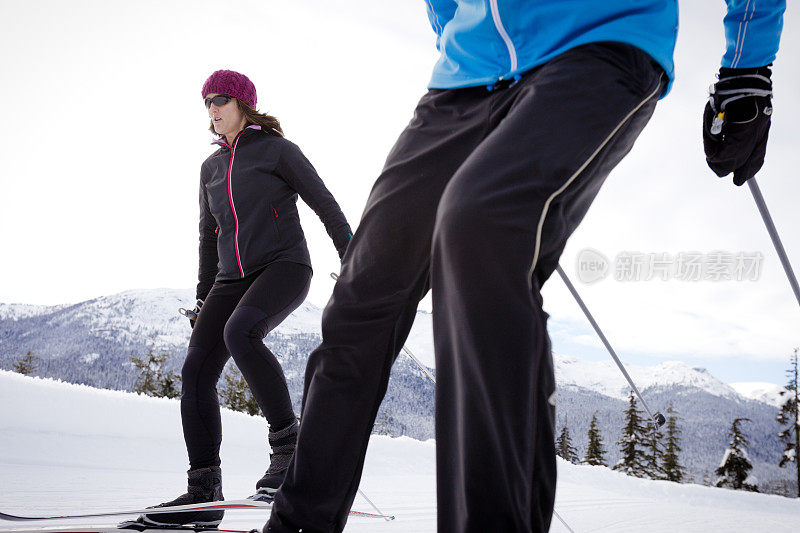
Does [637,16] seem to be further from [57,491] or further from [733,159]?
[57,491]

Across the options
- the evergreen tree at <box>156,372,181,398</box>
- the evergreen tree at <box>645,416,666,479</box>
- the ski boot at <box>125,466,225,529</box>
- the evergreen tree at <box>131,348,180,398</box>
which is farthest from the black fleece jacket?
the evergreen tree at <box>131,348,180,398</box>

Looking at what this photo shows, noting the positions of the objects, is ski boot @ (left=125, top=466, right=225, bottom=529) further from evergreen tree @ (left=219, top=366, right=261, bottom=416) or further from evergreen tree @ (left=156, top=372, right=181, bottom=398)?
evergreen tree @ (left=156, top=372, right=181, bottom=398)

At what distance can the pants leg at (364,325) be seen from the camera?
3.43 ft

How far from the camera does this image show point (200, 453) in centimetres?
235

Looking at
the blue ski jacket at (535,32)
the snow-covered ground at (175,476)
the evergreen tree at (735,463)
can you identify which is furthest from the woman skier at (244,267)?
the evergreen tree at (735,463)

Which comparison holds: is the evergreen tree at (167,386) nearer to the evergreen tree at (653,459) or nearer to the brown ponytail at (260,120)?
the evergreen tree at (653,459)

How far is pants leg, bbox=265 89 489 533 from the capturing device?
1047 mm

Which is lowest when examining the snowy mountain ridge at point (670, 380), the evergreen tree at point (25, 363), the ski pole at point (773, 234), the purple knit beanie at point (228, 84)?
the snowy mountain ridge at point (670, 380)

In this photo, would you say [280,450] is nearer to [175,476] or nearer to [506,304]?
[506,304]

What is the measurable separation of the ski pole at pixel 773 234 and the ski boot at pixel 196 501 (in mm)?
2146

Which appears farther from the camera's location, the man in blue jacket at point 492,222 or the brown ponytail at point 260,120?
the brown ponytail at point 260,120

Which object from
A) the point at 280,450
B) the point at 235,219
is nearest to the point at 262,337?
the point at 280,450

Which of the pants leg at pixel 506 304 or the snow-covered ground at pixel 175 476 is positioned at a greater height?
the pants leg at pixel 506 304

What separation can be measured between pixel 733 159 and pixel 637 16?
60 cm
